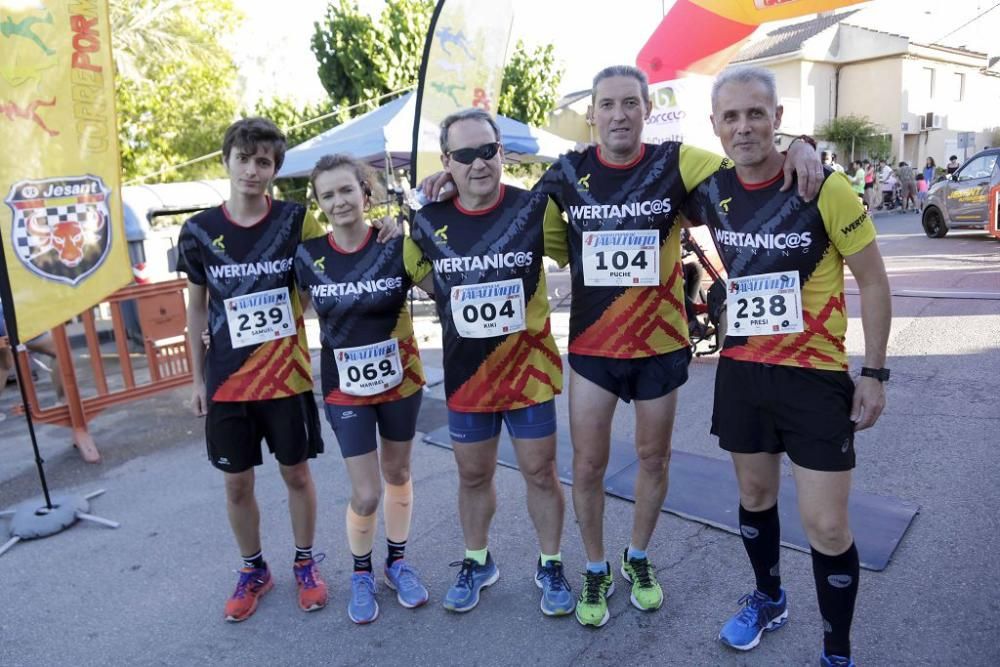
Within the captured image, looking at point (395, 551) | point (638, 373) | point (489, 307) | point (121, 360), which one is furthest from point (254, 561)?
point (121, 360)

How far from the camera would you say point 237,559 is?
11.8ft

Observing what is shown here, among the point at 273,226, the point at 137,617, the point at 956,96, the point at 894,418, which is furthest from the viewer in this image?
the point at 956,96

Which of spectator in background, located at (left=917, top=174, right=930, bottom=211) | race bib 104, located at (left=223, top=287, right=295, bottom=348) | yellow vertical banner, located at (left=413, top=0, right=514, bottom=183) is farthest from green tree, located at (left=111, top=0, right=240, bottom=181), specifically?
spectator in background, located at (left=917, top=174, right=930, bottom=211)

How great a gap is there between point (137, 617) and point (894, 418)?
15.6 feet

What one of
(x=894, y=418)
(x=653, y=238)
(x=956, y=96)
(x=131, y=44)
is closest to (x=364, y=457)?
(x=653, y=238)

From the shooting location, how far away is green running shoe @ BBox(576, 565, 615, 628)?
2.81m

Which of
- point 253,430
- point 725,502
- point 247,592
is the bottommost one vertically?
point 725,502

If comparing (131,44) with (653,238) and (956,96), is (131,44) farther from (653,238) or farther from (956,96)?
(956,96)

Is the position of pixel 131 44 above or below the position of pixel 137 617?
above

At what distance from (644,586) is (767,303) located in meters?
1.34

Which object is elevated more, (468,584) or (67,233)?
(67,233)

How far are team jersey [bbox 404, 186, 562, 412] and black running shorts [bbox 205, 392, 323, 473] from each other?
2.24ft

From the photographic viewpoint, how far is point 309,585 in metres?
3.15

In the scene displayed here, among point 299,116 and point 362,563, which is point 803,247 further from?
point 299,116
